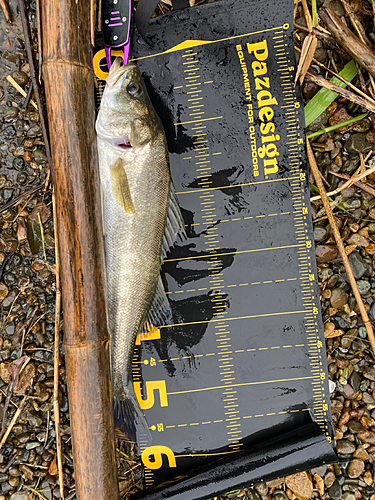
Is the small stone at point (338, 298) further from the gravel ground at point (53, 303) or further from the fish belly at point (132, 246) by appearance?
the fish belly at point (132, 246)

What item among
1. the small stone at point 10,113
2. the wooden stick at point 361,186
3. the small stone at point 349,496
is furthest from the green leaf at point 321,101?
the small stone at point 349,496

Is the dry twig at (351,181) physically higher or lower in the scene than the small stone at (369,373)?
higher

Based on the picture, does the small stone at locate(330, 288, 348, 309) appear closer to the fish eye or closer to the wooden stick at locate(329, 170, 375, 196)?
the wooden stick at locate(329, 170, 375, 196)

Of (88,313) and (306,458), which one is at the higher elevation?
(88,313)

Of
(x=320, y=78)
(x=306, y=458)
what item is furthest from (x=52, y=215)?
(x=306, y=458)

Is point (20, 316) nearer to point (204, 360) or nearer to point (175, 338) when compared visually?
point (175, 338)

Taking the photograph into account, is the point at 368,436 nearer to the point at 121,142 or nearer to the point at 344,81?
the point at 344,81

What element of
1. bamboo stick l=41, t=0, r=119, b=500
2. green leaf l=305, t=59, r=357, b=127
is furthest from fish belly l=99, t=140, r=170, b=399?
green leaf l=305, t=59, r=357, b=127

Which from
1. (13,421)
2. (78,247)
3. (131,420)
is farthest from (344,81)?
(13,421)
